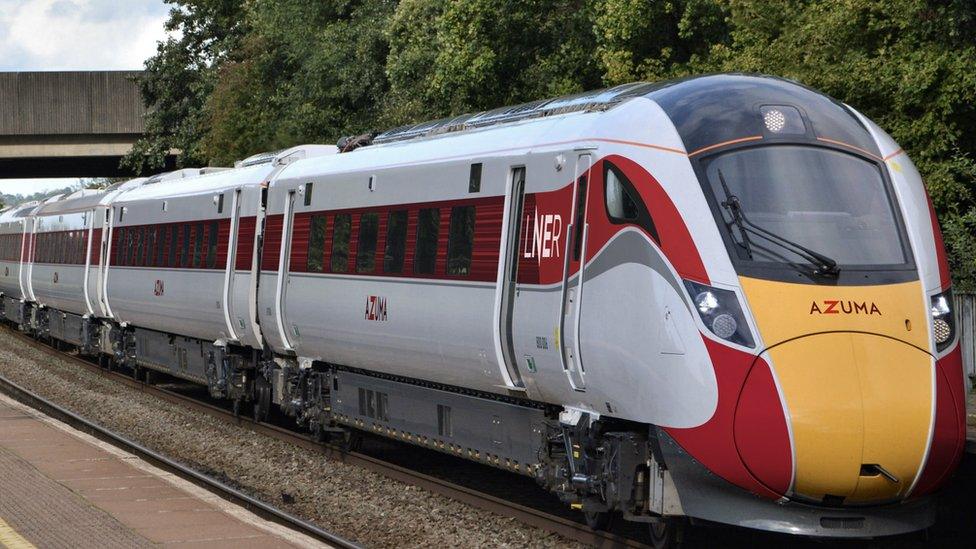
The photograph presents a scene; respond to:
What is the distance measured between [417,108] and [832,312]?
80.6ft

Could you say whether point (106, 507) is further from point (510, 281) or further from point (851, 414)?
point (851, 414)

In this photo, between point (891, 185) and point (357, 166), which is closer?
point (891, 185)

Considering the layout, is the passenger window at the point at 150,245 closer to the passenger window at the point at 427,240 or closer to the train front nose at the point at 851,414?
the passenger window at the point at 427,240

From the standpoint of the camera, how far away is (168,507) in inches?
490

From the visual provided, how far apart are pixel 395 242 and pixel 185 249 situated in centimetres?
810

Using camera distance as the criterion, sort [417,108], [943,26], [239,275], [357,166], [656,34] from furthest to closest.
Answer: [417,108] → [656,34] → [943,26] → [239,275] → [357,166]

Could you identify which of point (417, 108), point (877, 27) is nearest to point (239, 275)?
point (877, 27)

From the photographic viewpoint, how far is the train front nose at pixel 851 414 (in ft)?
28.8

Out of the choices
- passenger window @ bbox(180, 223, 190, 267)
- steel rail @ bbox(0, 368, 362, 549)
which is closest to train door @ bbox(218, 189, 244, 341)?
passenger window @ bbox(180, 223, 190, 267)

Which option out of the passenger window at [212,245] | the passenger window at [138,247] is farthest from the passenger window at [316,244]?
the passenger window at [138,247]

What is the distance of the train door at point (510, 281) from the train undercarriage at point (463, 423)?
41 cm

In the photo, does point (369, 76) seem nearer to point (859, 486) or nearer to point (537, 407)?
point (537, 407)

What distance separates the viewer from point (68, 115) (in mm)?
53312

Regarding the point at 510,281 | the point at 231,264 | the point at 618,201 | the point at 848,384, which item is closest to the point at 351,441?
the point at 231,264
